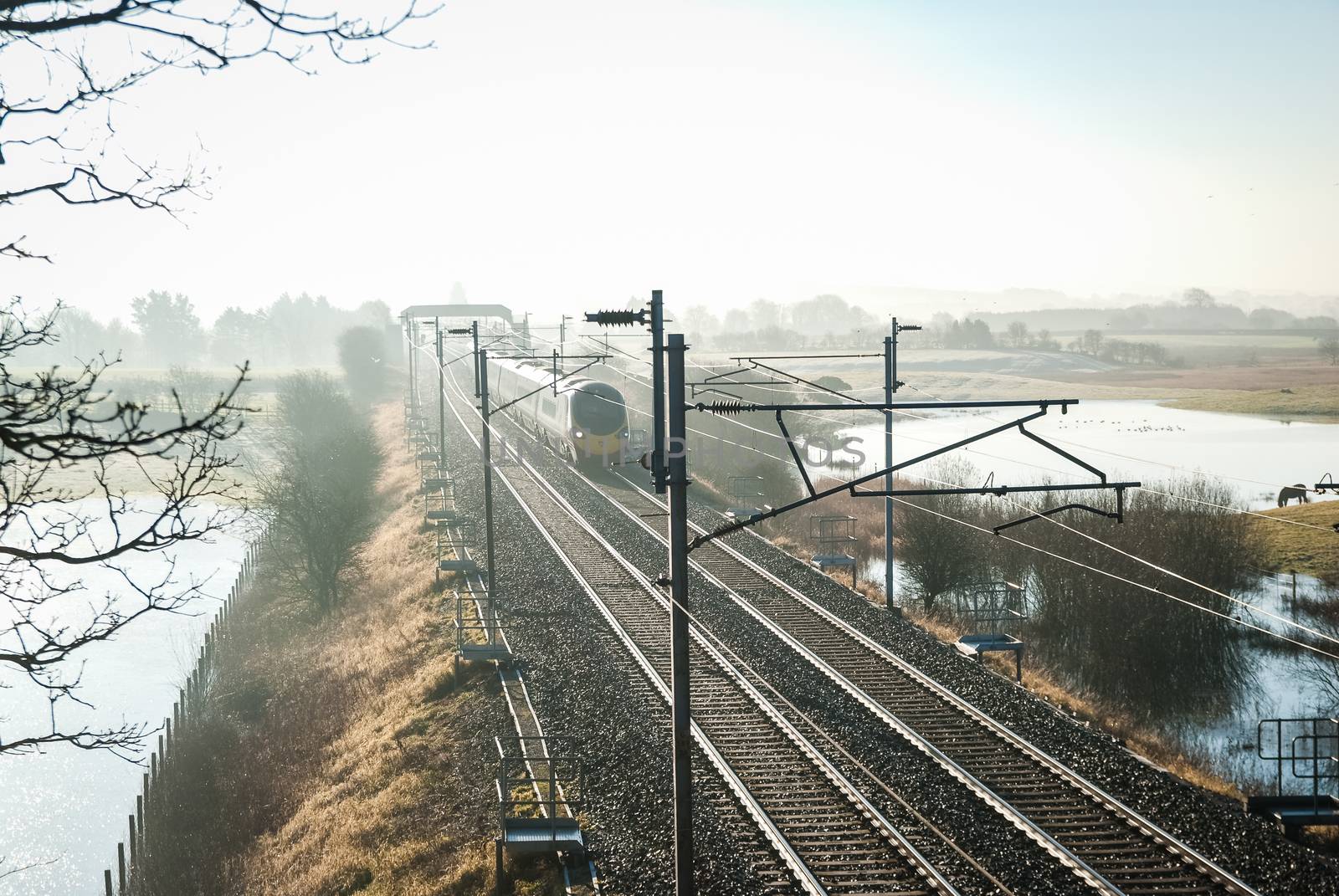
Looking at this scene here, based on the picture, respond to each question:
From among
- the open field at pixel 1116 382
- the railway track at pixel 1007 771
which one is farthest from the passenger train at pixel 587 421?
the open field at pixel 1116 382

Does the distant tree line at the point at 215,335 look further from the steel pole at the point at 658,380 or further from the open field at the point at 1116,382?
the steel pole at the point at 658,380

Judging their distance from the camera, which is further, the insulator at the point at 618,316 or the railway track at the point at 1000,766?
the railway track at the point at 1000,766

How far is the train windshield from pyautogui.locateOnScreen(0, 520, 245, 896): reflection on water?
1320cm

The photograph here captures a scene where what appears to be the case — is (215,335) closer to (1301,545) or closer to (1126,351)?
(1126,351)

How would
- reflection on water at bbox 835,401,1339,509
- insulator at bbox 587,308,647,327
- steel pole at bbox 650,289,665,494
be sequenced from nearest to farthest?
steel pole at bbox 650,289,665,494 → insulator at bbox 587,308,647,327 → reflection on water at bbox 835,401,1339,509

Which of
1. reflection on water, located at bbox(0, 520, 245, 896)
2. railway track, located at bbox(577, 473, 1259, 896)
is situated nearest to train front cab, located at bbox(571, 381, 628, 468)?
reflection on water, located at bbox(0, 520, 245, 896)

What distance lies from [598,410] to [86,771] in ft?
59.1

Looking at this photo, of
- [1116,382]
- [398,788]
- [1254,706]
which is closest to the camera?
[398,788]

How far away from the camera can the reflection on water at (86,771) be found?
22.3 meters

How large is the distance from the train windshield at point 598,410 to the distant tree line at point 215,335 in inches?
4956

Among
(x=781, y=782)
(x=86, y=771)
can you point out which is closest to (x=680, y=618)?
(x=781, y=782)

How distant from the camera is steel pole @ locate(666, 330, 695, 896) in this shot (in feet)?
33.9

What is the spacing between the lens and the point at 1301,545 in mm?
34375

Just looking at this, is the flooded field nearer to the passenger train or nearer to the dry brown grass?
the passenger train
